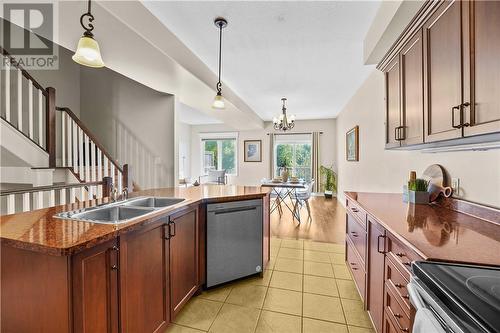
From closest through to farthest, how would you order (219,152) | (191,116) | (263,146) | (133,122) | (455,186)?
(455,186), (133,122), (191,116), (263,146), (219,152)

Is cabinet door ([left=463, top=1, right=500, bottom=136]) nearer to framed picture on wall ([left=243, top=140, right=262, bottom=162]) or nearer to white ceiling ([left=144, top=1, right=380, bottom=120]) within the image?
white ceiling ([left=144, top=1, right=380, bottom=120])

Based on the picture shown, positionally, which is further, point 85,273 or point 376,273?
point 376,273

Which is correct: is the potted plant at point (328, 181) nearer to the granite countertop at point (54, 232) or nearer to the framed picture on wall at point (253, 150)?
the framed picture on wall at point (253, 150)

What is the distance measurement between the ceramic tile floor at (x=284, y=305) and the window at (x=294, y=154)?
5117 mm

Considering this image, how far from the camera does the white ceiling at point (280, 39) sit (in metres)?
2.03

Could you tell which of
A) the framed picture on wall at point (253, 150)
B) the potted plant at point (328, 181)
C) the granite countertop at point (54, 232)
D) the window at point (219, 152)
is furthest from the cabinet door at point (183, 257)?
the window at point (219, 152)

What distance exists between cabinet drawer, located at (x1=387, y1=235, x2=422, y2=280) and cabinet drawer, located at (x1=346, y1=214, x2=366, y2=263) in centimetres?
49

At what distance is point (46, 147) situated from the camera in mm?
3205

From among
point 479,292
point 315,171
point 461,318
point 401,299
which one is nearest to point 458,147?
point 401,299

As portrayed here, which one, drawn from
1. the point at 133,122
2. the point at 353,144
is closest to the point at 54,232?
the point at 133,122

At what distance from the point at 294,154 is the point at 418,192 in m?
5.94

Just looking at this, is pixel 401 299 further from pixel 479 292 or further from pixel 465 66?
pixel 465 66

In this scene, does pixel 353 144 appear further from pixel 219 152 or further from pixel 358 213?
pixel 219 152

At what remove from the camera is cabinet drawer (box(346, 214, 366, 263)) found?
1.78m
